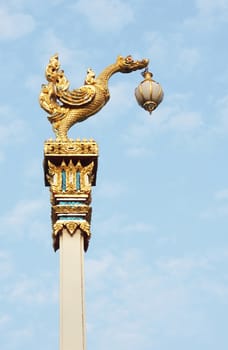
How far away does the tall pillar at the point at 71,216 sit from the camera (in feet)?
40.7

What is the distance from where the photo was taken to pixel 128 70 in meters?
14.5

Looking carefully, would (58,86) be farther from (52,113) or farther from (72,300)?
(72,300)

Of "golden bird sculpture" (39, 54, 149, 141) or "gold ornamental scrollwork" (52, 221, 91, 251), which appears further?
"golden bird sculpture" (39, 54, 149, 141)

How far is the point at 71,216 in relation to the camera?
43.7ft

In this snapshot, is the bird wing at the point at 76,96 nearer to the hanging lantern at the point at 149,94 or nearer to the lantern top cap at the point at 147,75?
the hanging lantern at the point at 149,94

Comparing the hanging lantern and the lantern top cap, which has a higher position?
the lantern top cap

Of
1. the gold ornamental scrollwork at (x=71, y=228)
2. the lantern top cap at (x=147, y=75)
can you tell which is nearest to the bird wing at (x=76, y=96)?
the lantern top cap at (x=147, y=75)

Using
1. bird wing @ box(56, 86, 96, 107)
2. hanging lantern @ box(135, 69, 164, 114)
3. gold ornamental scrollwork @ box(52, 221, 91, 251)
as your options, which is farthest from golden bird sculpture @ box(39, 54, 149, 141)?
gold ornamental scrollwork @ box(52, 221, 91, 251)

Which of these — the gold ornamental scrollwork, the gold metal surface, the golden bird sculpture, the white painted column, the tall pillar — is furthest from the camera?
the golden bird sculpture

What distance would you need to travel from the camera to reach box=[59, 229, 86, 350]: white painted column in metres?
12.2

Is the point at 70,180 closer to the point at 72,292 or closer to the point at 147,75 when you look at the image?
the point at 72,292

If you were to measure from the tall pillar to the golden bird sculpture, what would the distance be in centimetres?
37

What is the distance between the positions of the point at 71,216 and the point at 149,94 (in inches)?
88.6

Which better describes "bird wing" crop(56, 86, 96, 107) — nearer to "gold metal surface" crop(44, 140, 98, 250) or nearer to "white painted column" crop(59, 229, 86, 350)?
"gold metal surface" crop(44, 140, 98, 250)
